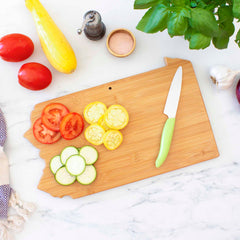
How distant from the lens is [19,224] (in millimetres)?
1345

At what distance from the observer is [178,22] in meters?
0.91

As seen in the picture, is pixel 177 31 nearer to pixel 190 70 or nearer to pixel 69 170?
pixel 190 70

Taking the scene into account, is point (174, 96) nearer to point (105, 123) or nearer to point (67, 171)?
point (105, 123)

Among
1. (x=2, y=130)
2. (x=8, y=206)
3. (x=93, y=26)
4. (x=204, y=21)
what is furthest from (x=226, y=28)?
(x=8, y=206)

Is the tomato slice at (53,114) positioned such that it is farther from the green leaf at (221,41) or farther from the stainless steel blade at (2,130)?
the green leaf at (221,41)

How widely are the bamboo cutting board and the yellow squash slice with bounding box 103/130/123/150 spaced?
4 centimetres

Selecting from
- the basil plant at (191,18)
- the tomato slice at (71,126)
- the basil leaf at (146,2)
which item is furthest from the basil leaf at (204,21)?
the tomato slice at (71,126)

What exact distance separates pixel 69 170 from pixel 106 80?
458 mm

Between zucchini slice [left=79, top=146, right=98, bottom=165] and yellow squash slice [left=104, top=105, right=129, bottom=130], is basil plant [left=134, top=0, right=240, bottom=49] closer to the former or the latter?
yellow squash slice [left=104, top=105, right=129, bottom=130]

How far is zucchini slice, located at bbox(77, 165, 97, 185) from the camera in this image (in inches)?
50.8

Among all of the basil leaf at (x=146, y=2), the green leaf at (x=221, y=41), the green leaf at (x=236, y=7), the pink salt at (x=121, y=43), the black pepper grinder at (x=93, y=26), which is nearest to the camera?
the green leaf at (x=236, y=7)

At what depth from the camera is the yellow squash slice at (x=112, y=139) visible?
127cm

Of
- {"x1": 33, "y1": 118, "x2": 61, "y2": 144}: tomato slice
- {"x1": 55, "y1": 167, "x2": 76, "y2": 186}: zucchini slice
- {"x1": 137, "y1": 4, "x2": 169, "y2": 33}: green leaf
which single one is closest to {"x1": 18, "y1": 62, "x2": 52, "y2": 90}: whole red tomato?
{"x1": 33, "y1": 118, "x2": 61, "y2": 144}: tomato slice

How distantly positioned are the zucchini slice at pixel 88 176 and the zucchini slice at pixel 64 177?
0.03m
